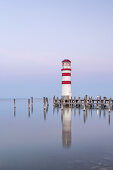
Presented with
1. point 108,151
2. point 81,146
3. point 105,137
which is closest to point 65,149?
point 81,146

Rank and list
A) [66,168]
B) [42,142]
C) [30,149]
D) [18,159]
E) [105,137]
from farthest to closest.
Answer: [105,137] → [42,142] → [30,149] → [18,159] → [66,168]

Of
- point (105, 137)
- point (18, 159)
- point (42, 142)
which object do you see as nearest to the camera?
point (18, 159)

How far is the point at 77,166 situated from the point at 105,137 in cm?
615

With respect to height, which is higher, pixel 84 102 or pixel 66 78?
pixel 66 78

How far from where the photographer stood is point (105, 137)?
13.6 metres

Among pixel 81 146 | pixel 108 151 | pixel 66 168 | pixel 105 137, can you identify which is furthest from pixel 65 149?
pixel 105 137

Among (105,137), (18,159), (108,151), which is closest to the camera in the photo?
(18,159)

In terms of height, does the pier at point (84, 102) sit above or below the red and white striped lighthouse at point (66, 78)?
below

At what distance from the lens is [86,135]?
14.4 m

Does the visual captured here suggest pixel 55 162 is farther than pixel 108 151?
No

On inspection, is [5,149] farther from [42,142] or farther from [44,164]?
[44,164]

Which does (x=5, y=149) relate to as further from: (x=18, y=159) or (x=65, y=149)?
(x=65, y=149)

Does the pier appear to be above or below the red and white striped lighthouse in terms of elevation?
below

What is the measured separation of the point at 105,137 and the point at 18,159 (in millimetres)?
6577
